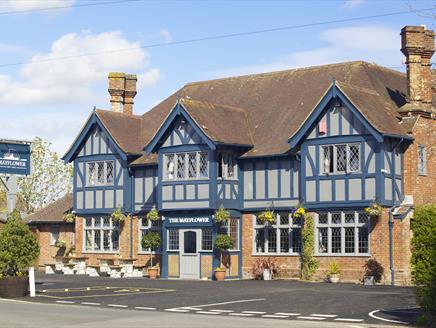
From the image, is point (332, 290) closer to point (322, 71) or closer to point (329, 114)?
point (329, 114)

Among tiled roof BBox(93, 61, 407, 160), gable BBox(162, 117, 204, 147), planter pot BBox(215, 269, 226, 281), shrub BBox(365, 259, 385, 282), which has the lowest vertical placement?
planter pot BBox(215, 269, 226, 281)

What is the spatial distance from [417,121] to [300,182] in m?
5.58

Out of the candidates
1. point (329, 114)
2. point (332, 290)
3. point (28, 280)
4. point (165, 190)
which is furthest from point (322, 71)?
point (28, 280)

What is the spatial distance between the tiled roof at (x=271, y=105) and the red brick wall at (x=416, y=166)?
1.15m

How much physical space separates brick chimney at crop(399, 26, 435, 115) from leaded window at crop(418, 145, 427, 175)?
5.16ft

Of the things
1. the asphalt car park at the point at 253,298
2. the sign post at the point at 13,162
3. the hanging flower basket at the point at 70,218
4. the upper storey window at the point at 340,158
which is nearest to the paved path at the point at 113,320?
the asphalt car park at the point at 253,298

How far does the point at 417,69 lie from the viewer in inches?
1425

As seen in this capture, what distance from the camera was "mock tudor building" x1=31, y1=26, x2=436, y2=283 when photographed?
33.9 metres

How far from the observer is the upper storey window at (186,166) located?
3716 centimetres

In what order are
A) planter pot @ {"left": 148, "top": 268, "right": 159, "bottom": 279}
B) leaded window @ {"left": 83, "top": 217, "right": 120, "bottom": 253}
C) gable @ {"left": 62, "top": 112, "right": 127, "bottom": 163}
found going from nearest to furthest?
1. planter pot @ {"left": 148, "top": 268, "right": 159, "bottom": 279}
2. gable @ {"left": 62, "top": 112, "right": 127, "bottom": 163}
3. leaded window @ {"left": 83, "top": 217, "right": 120, "bottom": 253}

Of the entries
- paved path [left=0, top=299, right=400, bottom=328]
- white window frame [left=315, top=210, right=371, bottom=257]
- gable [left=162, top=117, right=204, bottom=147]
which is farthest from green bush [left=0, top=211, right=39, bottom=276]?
white window frame [left=315, top=210, right=371, bottom=257]

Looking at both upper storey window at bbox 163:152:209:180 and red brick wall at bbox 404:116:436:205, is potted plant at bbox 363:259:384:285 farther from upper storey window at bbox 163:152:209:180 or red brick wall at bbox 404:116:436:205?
upper storey window at bbox 163:152:209:180

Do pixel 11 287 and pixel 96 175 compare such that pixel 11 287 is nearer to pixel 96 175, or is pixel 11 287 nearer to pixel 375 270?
pixel 375 270

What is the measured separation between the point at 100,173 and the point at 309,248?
12852mm
